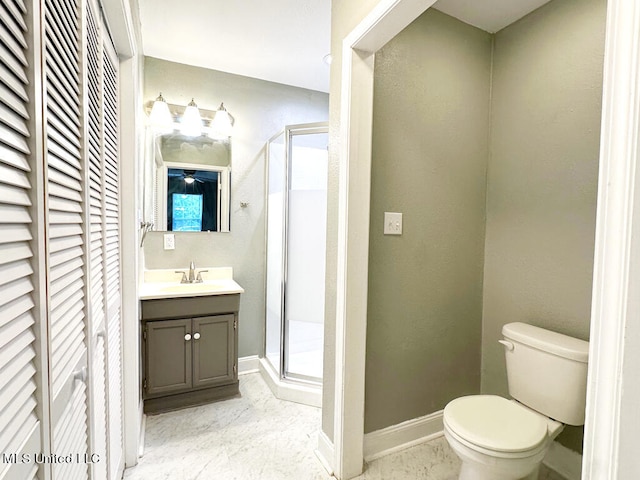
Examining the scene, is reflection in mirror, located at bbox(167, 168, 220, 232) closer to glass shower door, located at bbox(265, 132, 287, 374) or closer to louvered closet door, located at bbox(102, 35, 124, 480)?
glass shower door, located at bbox(265, 132, 287, 374)

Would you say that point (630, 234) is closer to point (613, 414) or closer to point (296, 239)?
point (613, 414)

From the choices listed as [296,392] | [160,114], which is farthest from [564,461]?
[160,114]

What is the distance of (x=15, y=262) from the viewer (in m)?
0.52

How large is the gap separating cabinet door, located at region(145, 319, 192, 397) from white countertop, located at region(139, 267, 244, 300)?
190 mm

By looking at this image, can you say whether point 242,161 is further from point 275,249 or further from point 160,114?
point 275,249

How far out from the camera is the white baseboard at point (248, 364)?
2.73 m

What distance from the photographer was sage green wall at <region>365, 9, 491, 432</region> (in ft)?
5.67

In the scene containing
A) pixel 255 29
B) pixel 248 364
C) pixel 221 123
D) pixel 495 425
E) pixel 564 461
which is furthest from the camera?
pixel 248 364

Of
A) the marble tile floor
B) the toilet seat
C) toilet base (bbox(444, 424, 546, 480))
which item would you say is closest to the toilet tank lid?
the toilet seat

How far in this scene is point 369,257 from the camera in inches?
66.7

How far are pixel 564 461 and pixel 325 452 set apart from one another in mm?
1196

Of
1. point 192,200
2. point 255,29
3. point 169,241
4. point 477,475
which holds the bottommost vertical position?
point 477,475

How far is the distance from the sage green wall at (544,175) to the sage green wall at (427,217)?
0.30ft

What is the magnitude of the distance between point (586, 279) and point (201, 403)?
7.94 feet
